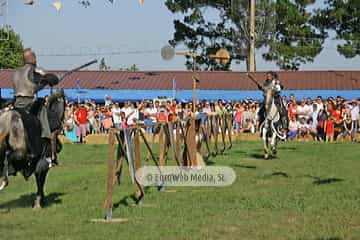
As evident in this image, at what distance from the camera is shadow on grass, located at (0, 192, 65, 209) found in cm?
1246

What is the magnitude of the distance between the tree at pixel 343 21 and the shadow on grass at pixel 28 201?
143 feet

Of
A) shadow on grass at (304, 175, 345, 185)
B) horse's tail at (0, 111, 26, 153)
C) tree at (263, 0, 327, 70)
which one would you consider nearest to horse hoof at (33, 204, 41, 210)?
horse's tail at (0, 111, 26, 153)

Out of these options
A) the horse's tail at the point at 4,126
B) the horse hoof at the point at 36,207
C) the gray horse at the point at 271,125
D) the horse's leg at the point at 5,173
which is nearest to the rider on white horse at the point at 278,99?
the gray horse at the point at 271,125

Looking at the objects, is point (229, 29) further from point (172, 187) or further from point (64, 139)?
point (172, 187)

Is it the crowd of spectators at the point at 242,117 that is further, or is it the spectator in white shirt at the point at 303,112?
the spectator in white shirt at the point at 303,112

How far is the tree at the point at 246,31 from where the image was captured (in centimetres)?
5316

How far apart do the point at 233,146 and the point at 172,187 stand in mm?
12160

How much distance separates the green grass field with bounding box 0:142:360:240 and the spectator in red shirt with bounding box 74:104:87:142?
1248 centimetres

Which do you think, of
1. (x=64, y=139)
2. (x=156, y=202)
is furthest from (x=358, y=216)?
(x=64, y=139)

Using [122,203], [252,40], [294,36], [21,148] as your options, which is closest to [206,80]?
A: [252,40]

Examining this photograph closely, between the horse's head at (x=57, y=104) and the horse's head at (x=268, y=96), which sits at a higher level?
the horse's head at (x=57, y=104)

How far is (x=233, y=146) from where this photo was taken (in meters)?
26.6

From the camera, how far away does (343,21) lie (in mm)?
56500

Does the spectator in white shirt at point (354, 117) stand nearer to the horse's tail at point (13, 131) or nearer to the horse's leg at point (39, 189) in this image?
the horse's leg at point (39, 189)
